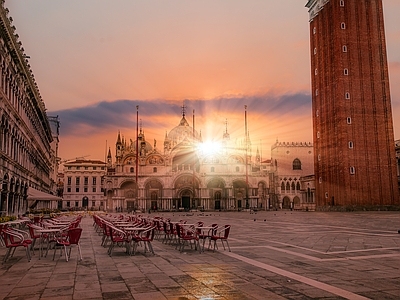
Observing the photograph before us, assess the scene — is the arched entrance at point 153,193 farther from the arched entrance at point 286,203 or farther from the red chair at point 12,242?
the red chair at point 12,242

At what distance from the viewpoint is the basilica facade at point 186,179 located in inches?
2817

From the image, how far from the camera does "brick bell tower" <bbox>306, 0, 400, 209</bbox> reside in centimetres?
4675

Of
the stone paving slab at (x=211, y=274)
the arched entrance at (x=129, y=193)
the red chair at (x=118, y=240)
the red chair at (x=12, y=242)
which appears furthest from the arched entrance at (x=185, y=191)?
the red chair at (x=12, y=242)

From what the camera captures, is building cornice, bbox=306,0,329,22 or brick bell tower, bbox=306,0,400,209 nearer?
brick bell tower, bbox=306,0,400,209

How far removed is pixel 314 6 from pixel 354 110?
54.0 feet

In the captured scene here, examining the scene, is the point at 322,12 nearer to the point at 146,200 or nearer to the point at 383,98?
the point at 383,98

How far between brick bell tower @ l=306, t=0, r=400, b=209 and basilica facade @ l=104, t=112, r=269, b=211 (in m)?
22.6

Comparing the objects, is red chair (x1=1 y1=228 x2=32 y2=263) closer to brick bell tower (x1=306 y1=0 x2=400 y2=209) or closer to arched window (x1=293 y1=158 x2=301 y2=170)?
brick bell tower (x1=306 y1=0 x2=400 y2=209)

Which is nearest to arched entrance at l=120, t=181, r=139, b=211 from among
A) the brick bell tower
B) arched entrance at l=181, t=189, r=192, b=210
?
arched entrance at l=181, t=189, r=192, b=210

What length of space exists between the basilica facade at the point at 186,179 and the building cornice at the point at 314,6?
24.1 m

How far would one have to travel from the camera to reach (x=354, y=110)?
Result: 157 ft

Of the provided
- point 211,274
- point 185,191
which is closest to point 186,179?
point 185,191

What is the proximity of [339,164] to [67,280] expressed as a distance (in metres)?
44.2

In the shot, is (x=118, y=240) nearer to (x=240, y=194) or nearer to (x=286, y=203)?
(x=240, y=194)
